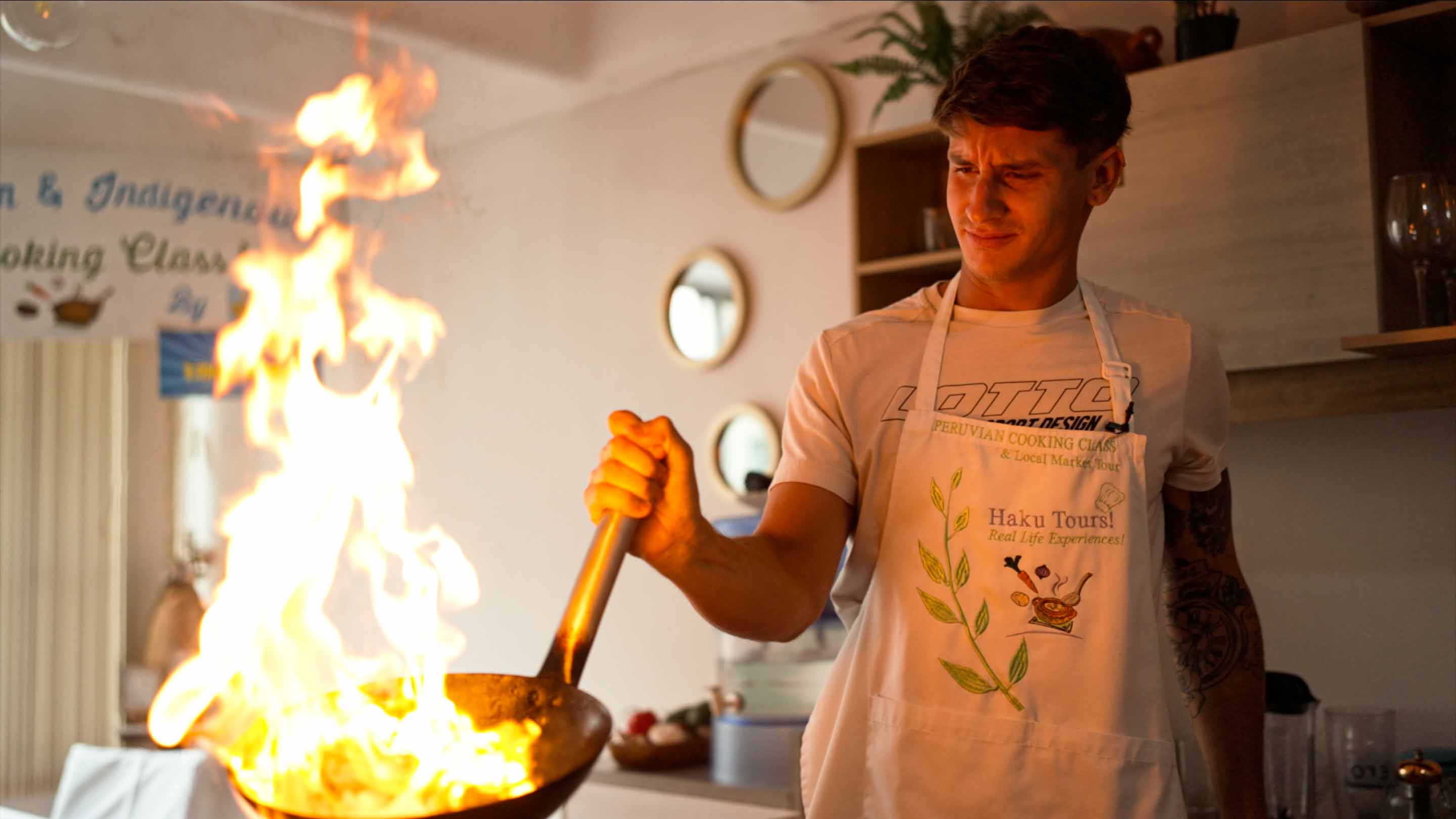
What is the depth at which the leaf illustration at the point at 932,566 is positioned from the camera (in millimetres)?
1353

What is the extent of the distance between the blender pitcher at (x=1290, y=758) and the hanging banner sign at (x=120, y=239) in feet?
11.9

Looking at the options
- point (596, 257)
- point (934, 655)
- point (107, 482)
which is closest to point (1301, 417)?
point (934, 655)

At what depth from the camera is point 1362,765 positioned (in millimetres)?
2119

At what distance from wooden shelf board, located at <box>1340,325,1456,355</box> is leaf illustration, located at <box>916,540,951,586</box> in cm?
112

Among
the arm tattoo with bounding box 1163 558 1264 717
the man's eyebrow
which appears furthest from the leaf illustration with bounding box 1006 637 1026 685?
the man's eyebrow

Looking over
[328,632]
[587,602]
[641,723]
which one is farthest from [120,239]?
[587,602]

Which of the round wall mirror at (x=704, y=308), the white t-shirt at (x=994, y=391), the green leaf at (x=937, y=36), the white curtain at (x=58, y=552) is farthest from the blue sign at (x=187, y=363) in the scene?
the white t-shirt at (x=994, y=391)

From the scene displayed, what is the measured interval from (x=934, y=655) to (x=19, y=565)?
15.1 ft

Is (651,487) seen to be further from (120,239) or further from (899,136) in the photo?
(120,239)

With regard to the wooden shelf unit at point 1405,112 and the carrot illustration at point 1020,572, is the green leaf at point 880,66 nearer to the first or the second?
the wooden shelf unit at point 1405,112

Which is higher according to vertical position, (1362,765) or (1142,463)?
(1142,463)

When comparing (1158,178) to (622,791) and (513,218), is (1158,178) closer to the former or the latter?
(622,791)

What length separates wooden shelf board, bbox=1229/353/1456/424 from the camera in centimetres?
229

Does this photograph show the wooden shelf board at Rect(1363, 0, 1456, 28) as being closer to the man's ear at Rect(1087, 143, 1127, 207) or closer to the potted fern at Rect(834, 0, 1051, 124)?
the potted fern at Rect(834, 0, 1051, 124)
